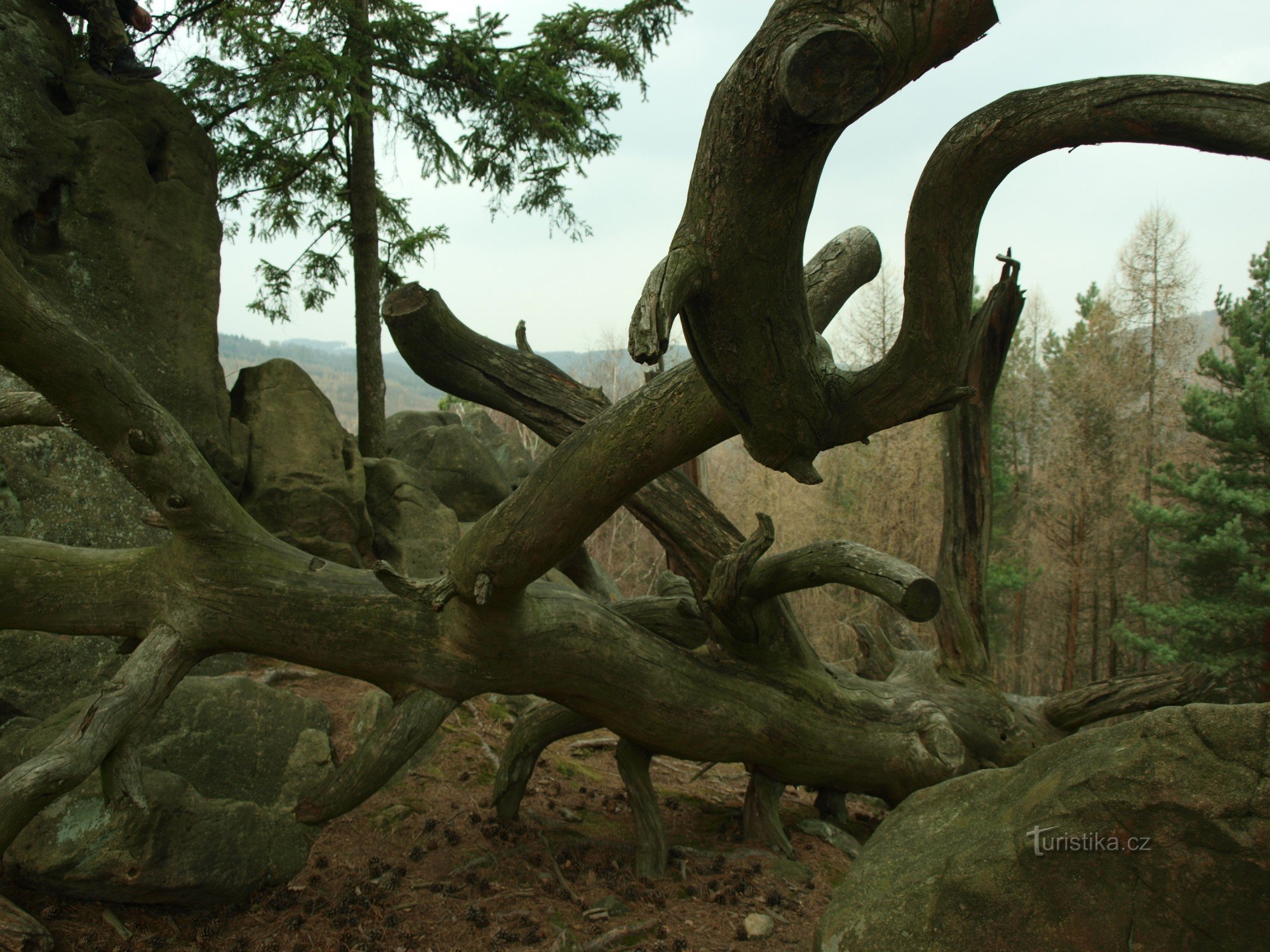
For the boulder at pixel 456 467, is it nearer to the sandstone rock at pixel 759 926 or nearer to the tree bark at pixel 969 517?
the tree bark at pixel 969 517

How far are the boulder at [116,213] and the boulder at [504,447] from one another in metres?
5.65

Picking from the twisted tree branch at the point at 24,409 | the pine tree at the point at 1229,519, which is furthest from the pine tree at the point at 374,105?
the pine tree at the point at 1229,519

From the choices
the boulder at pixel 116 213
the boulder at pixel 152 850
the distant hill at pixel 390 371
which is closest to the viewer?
the boulder at pixel 152 850

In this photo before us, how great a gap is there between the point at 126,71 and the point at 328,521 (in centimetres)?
480

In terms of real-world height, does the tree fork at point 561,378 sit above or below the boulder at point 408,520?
above

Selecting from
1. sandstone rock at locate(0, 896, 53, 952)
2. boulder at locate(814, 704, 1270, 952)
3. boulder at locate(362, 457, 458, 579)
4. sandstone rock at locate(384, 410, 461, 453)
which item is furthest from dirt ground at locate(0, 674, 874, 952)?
sandstone rock at locate(384, 410, 461, 453)

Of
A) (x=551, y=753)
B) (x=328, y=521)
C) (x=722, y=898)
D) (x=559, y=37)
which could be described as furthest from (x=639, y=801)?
(x=559, y=37)

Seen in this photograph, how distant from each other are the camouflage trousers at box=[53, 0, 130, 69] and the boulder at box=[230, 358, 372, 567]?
10.6 feet

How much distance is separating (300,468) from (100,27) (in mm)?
4573

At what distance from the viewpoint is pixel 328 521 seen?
7.98 meters

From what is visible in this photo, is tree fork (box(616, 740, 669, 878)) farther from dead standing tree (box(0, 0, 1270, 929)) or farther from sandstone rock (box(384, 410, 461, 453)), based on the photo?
sandstone rock (box(384, 410, 461, 453))

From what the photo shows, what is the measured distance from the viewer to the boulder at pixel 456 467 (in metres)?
10.8

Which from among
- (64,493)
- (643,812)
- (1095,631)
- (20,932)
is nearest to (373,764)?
(20,932)

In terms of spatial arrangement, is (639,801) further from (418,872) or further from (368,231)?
(368,231)
